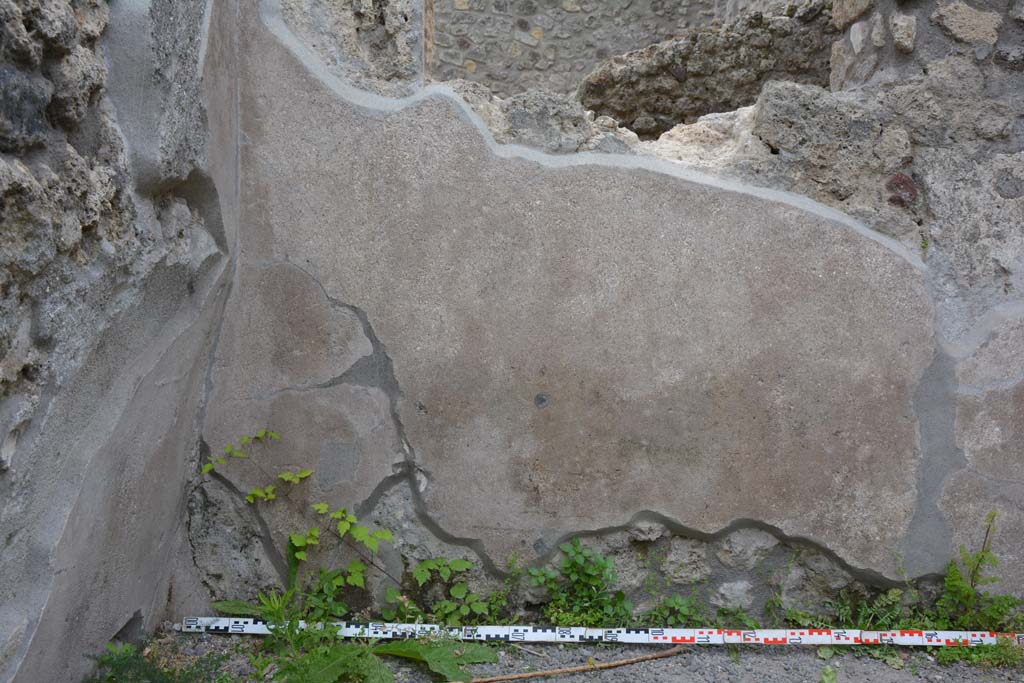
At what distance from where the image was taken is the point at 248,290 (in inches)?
88.6

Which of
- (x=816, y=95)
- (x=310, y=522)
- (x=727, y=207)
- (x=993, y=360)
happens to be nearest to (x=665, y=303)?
(x=727, y=207)

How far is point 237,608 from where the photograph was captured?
2156 millimetres

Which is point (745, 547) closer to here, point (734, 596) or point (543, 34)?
point (734, 596)

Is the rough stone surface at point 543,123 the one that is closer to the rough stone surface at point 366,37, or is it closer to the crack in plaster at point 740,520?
the crack in plaster at point 740,520

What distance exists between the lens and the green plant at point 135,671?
180 centimetres

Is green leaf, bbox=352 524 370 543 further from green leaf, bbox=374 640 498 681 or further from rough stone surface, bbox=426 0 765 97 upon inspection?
rough stone surface, bbox=426 0 765 97

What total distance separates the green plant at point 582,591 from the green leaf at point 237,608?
28.1 inches

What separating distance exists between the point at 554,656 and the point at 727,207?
124 cm

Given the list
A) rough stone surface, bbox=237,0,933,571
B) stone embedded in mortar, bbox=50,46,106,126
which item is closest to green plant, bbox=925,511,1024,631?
rough stone surface, bbox=237,0,933,571

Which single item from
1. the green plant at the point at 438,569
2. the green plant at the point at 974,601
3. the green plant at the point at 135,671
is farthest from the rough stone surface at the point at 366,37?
the green plant at the point at 974,601

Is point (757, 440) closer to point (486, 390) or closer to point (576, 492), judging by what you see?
point (576, 492)

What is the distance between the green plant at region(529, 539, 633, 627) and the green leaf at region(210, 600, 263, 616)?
2.34ft

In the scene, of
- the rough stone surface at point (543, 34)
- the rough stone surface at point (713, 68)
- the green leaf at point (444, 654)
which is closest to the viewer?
the green leaf at point (444, 654)

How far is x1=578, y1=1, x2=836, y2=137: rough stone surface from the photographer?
3543 mm
